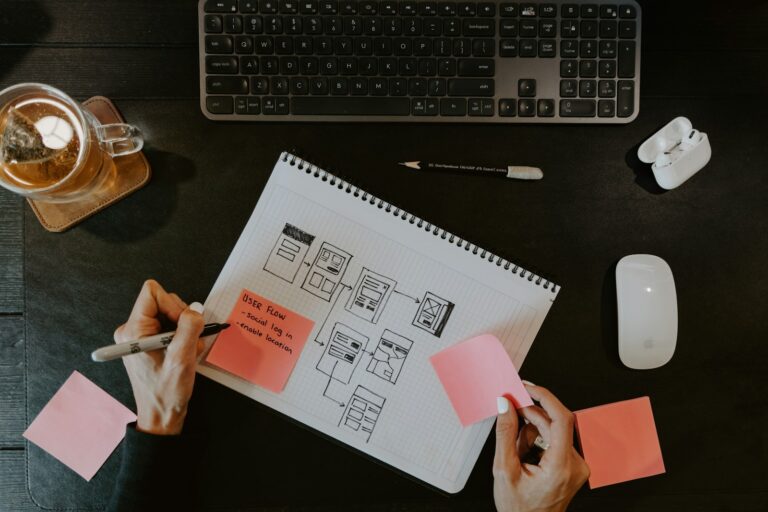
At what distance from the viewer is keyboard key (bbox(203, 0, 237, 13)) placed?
0.72m

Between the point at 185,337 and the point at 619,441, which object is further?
the point at 619,441

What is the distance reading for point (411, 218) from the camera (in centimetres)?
77

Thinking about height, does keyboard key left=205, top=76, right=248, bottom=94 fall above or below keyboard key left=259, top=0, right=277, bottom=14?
below

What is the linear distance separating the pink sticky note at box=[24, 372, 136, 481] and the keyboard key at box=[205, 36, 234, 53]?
0.49 meters

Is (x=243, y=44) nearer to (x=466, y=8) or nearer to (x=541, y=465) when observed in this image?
(x=466, y=8)

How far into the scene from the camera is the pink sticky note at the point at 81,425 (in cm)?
75

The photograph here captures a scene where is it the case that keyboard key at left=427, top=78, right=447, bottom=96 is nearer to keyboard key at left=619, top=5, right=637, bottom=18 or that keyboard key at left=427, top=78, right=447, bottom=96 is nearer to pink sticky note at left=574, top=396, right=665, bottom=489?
keyboard key at left=619, top=5, right=637, bottom=18

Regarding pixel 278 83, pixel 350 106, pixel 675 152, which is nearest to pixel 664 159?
pixel 675 152

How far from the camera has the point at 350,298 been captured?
76cm

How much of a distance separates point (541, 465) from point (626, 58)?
575mm

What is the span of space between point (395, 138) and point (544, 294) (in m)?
0.31

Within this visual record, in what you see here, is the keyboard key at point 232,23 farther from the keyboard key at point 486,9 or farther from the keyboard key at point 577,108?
the keyboard key at point 577,108

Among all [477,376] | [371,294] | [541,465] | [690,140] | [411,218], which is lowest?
[541,465]

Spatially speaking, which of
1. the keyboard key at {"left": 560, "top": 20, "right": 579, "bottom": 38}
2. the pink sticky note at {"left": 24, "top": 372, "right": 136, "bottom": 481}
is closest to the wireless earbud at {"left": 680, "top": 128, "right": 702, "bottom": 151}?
the keyboard key at {"left": 560, "top": 20, "right": 579, "bottom": 38}
